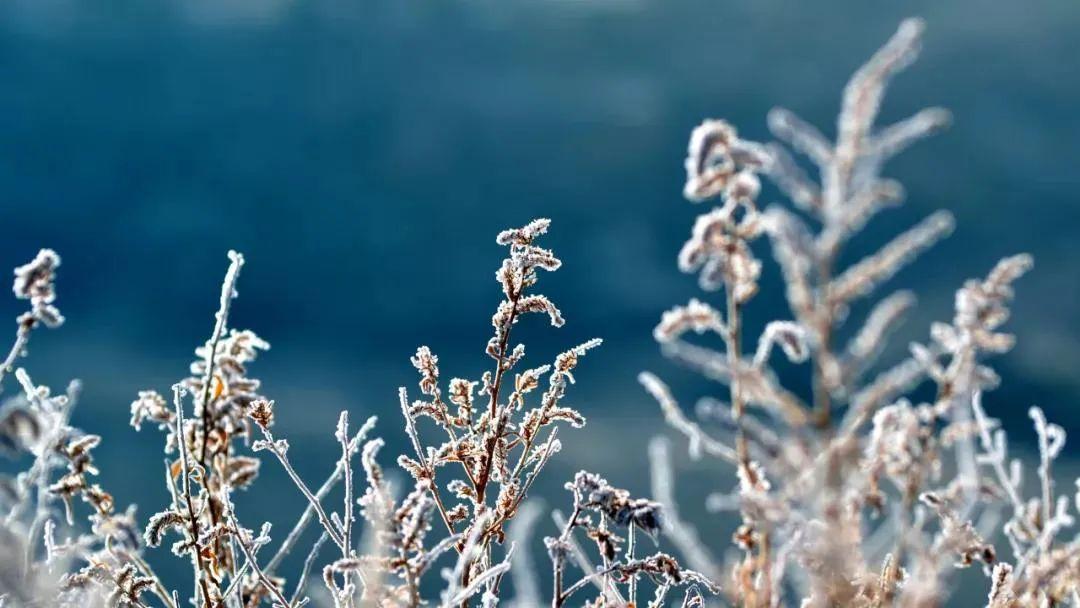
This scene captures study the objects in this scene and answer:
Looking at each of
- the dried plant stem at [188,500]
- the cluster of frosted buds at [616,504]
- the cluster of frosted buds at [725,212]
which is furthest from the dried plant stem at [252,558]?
the cluster of frosted buds at [725,212]

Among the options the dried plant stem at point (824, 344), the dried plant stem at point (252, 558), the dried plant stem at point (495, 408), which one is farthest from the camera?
the dried plant stem at point (495, 408)

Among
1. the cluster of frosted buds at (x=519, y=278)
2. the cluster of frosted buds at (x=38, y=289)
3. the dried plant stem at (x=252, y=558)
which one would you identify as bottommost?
the dried plant stem at (x=252, y=558)

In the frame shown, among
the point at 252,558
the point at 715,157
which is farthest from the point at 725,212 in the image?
the point at 252,558

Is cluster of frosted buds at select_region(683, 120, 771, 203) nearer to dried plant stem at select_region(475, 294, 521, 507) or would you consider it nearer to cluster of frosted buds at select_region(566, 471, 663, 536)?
cluster of frosted buds at select_region(566, 471, 663, 536)

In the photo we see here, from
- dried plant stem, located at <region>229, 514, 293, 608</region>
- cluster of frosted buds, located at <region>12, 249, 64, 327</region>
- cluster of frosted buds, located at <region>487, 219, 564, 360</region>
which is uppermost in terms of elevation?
cluster of frosted buds, located at <region>487, 219, 564, 360</region>

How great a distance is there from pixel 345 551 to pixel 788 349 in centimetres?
201

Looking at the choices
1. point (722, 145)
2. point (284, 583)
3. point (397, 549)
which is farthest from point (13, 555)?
point (722, 145)

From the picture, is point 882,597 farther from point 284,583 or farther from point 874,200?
point 284,583

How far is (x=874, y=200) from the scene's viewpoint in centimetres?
241

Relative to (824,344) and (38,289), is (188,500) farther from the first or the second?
(824,344)

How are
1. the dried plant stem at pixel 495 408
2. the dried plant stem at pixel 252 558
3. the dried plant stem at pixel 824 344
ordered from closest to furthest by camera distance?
the dried plant stem at pixel 824 344 < the dried plant stem at pixel 252 558 < the dried plant stem at pixel 495 408

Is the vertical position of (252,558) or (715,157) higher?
(715,157)

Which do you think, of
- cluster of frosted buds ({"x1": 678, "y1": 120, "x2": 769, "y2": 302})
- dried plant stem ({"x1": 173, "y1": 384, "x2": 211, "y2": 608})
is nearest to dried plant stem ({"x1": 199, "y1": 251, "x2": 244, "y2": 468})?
dried plant stem ({"x1": 173, "y1": 384, "x2": 211, "y2": 608})

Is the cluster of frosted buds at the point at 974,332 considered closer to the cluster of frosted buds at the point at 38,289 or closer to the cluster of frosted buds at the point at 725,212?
the cluster of frosted buds at the point at 725,212
